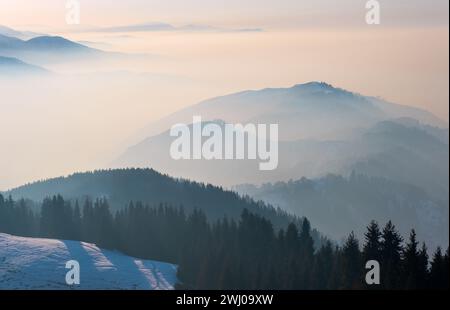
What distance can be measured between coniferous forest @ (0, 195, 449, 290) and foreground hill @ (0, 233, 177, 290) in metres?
3.52

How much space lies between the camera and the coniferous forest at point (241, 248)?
81.7m

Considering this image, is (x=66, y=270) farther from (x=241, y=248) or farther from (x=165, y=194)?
(x=165, y=194)

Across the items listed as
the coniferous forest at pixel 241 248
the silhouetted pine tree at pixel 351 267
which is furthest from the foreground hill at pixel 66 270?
the silhouetted pine tree at pixel 351 267

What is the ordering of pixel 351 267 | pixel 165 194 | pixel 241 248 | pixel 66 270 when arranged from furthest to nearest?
pixel 165 194 → pixel 241 248 → pixel 66 270 → pixel 351 267

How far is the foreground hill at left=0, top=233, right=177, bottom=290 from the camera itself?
93.8 m

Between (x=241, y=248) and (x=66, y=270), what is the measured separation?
20204mm

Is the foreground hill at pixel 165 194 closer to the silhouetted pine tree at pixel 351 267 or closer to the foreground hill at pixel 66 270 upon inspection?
the foreground hill at pixel 66 270

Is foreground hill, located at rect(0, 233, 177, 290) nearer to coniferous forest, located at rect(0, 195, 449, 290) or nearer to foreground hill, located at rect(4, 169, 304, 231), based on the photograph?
coniferous forest, located at rect(0, 195, 449, 290)

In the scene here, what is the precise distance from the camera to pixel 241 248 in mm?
100500

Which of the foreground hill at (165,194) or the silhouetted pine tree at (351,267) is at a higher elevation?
the foreground hill at (165,194)

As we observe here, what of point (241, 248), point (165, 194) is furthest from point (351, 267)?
point (165, 194)

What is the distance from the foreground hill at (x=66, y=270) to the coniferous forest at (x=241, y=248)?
11.5ft

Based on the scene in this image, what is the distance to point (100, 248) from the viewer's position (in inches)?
4469
